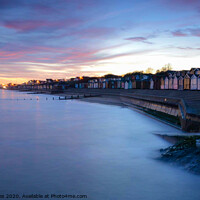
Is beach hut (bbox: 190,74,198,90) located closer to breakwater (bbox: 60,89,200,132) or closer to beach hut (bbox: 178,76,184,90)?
beach hut (bbox: 178,76,184,90)

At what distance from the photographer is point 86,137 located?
1129 inches

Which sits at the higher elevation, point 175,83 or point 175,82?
point 175,82

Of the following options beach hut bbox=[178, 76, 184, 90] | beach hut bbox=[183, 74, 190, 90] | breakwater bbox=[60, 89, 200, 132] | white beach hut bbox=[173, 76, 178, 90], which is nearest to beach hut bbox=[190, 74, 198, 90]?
beach hut bbox=[183, 74, 190, 90]

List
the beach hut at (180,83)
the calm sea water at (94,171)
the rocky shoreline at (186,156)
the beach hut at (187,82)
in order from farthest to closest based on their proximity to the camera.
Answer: the beach hut at (180,83)
the beach hut at (187,82)
the rocky shoreline at (186,156)
the calm sea water at (94,171)

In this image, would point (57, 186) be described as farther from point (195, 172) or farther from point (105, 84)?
point (105, 84)

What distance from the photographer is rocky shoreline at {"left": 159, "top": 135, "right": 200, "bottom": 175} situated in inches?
599

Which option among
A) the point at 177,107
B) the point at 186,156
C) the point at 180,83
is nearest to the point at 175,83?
the point at 180,83

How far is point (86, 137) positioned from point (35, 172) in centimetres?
1326

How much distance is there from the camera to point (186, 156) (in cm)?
1633

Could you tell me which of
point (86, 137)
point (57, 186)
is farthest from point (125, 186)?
point (86, 137)

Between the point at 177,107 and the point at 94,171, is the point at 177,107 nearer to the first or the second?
the point at 177,107

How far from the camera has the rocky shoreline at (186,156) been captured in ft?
49.9

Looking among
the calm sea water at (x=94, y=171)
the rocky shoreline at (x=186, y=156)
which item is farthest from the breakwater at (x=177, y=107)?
the rocky shoreline at (x=186, y=156)

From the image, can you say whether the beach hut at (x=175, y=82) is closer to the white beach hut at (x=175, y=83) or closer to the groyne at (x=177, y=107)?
the white beach hut at (x=175, y=83)
